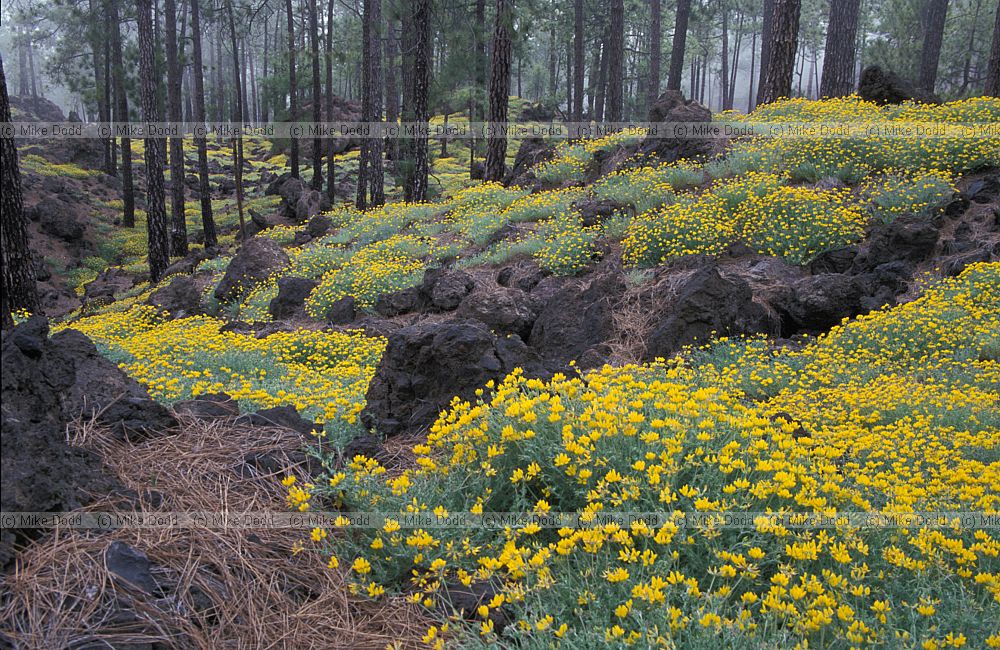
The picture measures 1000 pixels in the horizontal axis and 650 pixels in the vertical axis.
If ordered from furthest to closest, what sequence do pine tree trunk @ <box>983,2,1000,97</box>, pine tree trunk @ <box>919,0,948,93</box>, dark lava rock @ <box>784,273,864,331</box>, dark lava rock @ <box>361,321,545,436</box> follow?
pine tree trunk @ <box>919,0,948,93</box>, pine tree trunk @ <box>983,2,1000,97</box>, dark lava rock @ <box>784,273,864,331</box>, dark lava rock @ <box>361,321,545,436</box>

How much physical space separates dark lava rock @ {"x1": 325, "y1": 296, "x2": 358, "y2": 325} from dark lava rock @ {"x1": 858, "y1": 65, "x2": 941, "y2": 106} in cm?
1216

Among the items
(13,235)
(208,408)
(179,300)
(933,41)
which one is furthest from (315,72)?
(208,408)

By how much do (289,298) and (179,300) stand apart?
254 centimetres

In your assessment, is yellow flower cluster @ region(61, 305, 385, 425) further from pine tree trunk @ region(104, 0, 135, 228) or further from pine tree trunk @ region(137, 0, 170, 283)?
pine tree trunk @ region(104, 0, 135, 228)

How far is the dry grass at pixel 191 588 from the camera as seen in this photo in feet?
7.28

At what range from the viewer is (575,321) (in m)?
7.13

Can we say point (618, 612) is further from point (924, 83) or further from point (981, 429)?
Answer: point (924, 83)

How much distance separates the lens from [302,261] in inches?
493

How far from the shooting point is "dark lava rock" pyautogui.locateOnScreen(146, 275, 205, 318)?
37.2 ft

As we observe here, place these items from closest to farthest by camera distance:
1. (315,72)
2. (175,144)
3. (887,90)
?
(887,90), (175,144), (315,72)

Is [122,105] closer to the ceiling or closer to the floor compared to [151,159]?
closer to the ceiling

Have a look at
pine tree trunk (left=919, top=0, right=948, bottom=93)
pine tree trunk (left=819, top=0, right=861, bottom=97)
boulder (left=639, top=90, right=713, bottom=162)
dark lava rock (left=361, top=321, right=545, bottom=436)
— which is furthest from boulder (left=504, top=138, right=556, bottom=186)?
pine tree trunk (left=919, top=0, right=948, bottom=93)

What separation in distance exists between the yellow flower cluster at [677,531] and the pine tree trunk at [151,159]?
14283mm

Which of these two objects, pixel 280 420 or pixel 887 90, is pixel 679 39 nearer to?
pixel 887 90
